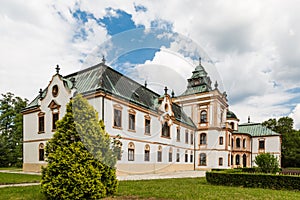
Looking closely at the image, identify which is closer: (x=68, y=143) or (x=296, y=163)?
(x=68, y=143)

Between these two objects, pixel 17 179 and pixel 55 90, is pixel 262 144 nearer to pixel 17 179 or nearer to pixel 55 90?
pixel 55 90

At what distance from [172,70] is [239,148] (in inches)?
1706

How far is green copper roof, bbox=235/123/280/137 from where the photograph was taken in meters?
46.7

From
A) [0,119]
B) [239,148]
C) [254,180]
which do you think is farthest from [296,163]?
[0,119]

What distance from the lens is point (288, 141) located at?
173 feet

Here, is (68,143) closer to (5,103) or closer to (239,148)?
(239,148)

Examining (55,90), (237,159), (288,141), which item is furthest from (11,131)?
(288,141)

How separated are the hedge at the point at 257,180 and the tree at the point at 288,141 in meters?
44.1

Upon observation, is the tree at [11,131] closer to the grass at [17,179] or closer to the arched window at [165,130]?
the grass at [17,179]

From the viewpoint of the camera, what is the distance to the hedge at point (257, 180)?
12386 millimetres

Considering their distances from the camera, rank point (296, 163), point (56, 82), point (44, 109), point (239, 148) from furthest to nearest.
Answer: point (296, 163), point (239, 148), point (44, 109), point (56, 82)

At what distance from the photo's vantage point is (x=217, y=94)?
401 centimetres

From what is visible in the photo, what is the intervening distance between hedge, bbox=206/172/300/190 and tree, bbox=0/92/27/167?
39.1 meters

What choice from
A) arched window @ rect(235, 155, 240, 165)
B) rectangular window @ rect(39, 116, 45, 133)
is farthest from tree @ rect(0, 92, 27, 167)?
arched window @ rect(235, 155, 240, 165)
